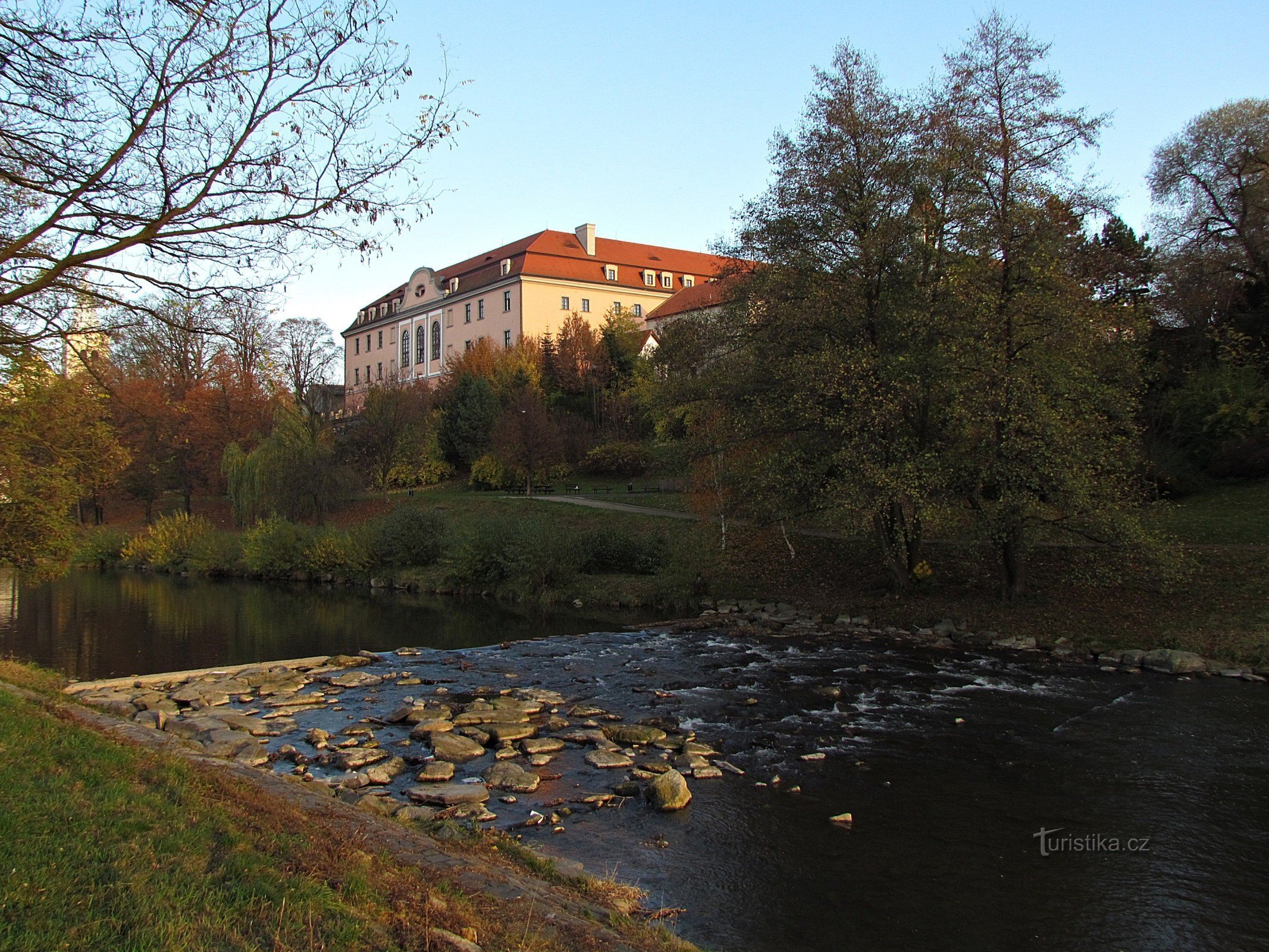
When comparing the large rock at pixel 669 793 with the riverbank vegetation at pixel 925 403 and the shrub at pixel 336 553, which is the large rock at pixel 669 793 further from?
the shrub at pixel 336 553

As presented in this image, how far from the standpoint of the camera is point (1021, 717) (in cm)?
1295

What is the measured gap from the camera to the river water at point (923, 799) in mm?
7184

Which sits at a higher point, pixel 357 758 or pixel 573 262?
pixel 573 262

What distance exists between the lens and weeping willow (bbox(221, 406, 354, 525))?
40406 mm

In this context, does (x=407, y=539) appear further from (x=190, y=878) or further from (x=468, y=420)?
(x=190, y=878)

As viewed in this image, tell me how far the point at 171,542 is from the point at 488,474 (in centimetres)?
1748

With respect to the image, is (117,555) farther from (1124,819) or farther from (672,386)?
(1124,819)

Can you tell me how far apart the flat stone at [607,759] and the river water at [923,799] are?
303 millimetres

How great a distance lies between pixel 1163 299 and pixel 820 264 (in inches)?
790

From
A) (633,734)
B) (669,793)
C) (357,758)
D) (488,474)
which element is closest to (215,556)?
(488,474)

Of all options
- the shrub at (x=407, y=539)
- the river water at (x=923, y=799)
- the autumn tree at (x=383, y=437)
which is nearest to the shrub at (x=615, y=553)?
the shrub at (x=407, y=539)

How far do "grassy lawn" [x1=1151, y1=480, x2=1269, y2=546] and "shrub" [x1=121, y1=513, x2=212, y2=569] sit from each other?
37287mm

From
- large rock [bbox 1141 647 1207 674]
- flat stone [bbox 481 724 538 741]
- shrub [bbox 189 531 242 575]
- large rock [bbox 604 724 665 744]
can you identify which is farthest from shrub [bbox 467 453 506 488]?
large rock [bbox 604 724 665 744]

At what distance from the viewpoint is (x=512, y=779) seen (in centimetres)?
1024
